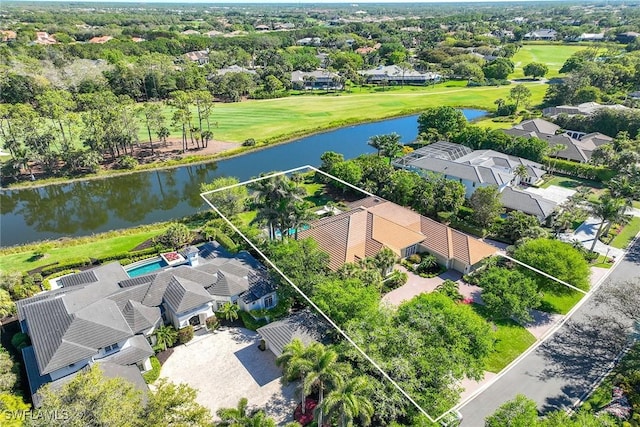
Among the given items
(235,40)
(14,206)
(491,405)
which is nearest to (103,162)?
(14,206)

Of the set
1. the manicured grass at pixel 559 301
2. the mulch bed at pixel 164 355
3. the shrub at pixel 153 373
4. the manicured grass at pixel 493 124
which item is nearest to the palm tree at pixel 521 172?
the manicured grass at pixel 559 301

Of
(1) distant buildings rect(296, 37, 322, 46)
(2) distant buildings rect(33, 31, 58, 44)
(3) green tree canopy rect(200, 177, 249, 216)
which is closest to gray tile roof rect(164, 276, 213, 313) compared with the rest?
(3) green tree canopy rect(200, 177, 249, 216)

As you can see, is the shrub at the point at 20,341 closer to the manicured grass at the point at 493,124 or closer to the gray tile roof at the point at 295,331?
the gray tile roof at the point at 295,331

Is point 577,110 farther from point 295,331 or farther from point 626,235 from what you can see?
point 295,331

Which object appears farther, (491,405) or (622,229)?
(622,229)

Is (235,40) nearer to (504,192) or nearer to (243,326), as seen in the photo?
(504,192)
